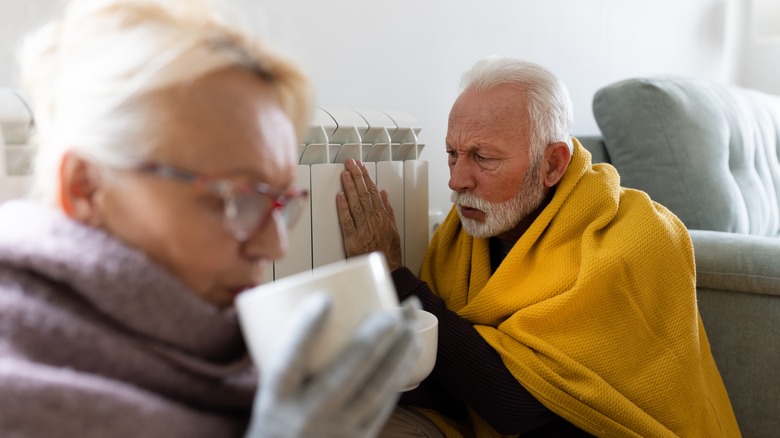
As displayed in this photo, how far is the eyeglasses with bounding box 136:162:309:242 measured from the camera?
0.52 m

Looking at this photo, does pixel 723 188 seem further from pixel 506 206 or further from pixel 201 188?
pixel 201 188

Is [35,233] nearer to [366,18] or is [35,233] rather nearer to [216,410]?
[216,410]

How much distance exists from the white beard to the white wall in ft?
1.17

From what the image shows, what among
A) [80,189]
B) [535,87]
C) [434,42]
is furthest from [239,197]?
[434,42]

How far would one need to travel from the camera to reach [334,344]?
52 centimetres

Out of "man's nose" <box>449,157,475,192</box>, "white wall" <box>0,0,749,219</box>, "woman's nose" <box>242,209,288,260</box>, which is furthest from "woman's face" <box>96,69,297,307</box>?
"man's nose" <box>449,157,475,192</box>

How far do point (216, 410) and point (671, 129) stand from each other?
1.69 metres

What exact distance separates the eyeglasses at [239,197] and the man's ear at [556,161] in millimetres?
848

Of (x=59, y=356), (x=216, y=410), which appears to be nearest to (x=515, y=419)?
(x=216, y=410)

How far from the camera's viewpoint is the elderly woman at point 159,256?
49 centimetres

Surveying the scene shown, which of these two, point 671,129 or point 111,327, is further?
point 671,129

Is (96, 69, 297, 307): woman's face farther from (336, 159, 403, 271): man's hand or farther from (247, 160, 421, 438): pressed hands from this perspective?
(336, 159, 403, 271): man's hand

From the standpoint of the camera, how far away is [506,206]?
1.32 metres

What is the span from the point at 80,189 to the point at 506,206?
903mm
